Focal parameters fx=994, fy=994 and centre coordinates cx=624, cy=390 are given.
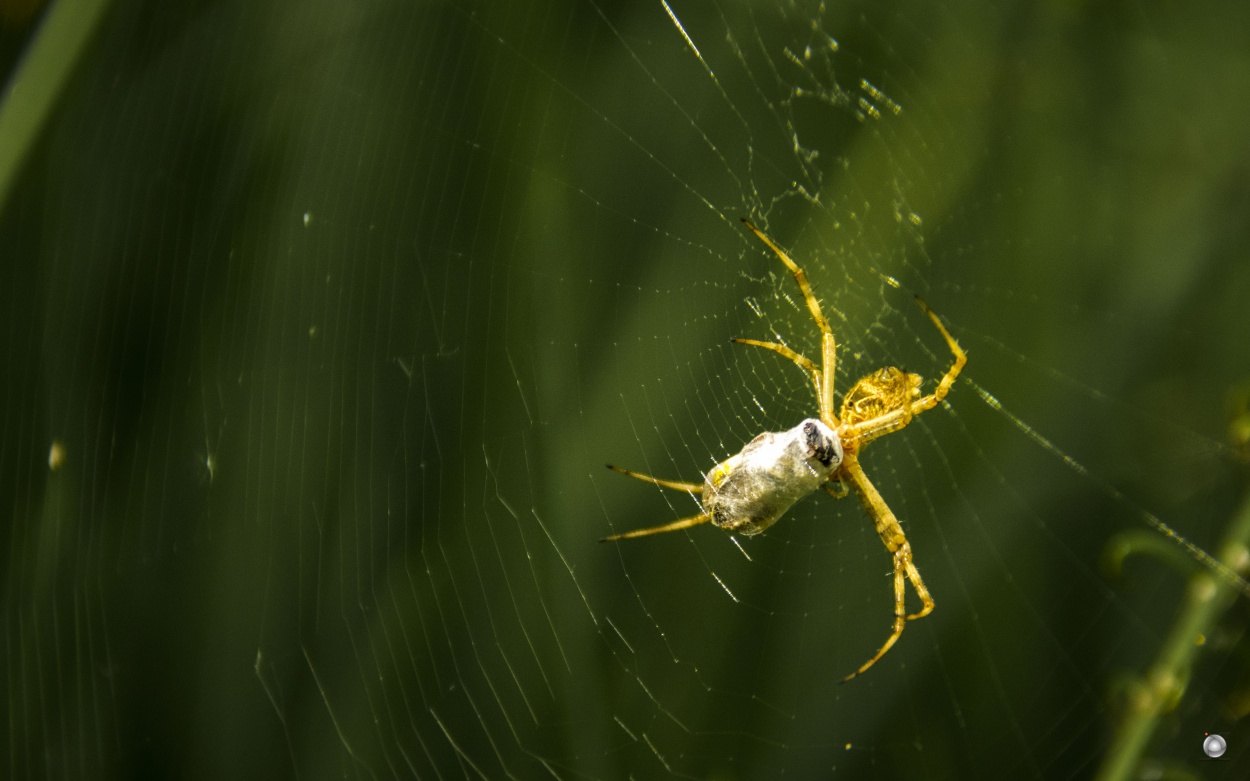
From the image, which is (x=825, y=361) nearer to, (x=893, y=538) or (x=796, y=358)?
(x=796, y=358)

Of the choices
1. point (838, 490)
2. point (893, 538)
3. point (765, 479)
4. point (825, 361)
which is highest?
point (825, 361)

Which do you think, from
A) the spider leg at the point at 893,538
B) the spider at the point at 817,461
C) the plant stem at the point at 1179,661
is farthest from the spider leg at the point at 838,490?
the plant stem at the point at 1179,661

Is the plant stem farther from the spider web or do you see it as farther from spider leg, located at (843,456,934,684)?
spider leg, located at (843,456,934,684)

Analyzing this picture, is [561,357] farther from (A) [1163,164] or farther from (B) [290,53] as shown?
(A) [1163,164]

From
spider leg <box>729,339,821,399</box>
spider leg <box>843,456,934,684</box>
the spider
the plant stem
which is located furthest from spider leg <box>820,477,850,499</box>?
the plant stem

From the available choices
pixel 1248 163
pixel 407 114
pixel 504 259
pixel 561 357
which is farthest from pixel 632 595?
pixel 1248 163

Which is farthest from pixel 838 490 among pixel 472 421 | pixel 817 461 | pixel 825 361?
pixel 472 421

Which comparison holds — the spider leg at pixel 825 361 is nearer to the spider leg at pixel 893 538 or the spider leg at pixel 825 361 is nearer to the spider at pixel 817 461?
the spider at pixel 817 461

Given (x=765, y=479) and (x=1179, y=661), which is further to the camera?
(x=765, y=479)

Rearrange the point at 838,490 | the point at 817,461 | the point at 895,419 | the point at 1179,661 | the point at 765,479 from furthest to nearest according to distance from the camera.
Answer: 1. the point at 895,419
2. the point at 838,490
3. the point at 817,461
4. the point at 765,479
5. the point at 1179,661
